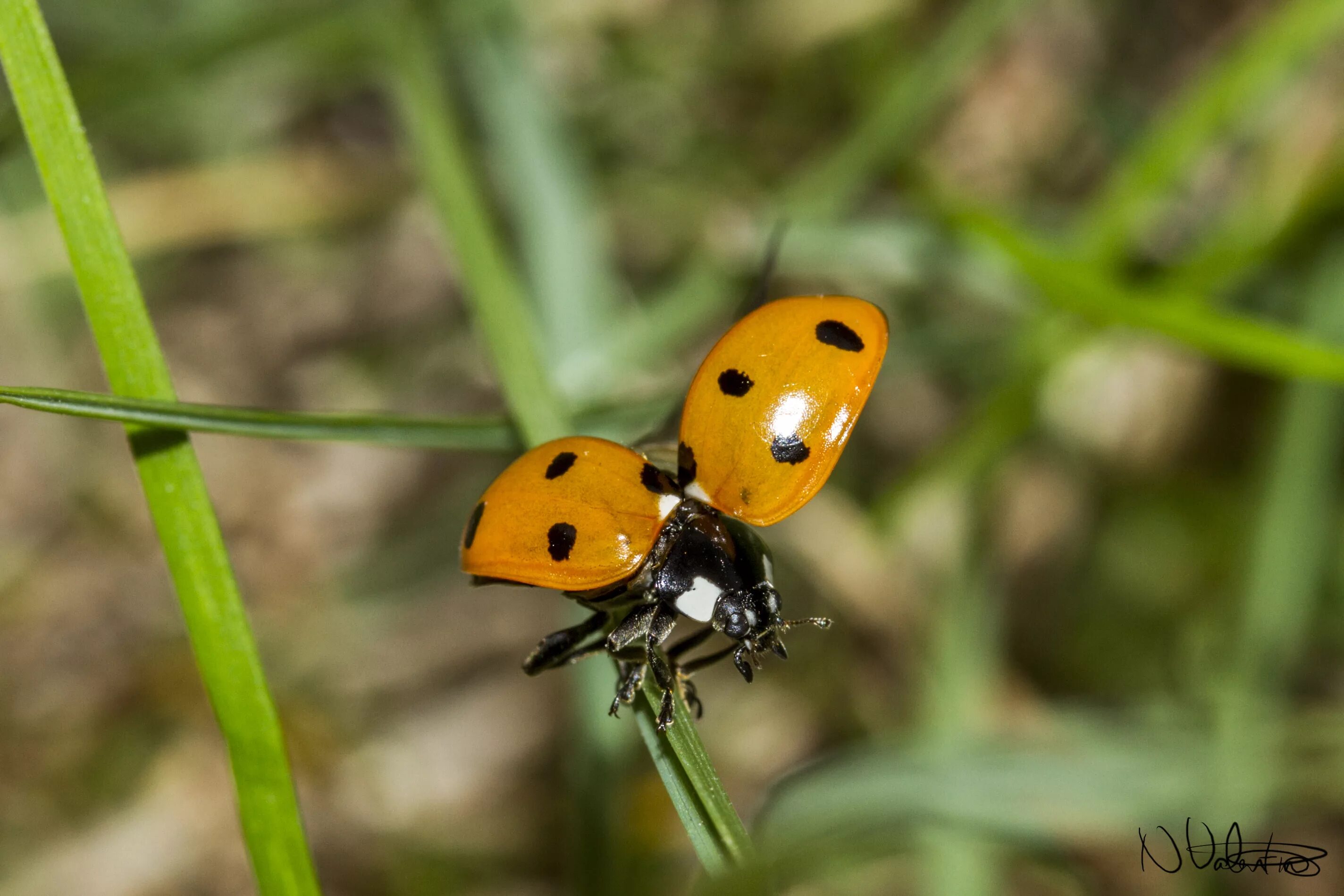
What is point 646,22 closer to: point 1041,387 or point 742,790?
point 1041,387

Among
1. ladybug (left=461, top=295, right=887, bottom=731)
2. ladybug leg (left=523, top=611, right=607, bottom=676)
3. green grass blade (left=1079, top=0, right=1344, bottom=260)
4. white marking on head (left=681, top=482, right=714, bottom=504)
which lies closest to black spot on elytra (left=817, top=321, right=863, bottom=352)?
ladybug (left=461, top=295, right=887, bottom=731)

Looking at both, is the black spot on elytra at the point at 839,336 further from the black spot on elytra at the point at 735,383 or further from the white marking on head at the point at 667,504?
the white marking on head at the point at 667,504

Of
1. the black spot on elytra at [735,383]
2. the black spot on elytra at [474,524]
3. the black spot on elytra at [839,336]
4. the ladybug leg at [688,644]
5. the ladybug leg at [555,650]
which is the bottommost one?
the ladybug leg at [688,644]

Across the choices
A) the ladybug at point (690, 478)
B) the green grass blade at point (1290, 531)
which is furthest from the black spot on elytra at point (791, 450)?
the green grass blade at point (1290, 531)

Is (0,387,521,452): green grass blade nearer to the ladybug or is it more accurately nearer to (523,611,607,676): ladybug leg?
the ladybug

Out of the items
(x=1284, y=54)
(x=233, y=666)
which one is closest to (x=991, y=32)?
(x=1284, y=54)
